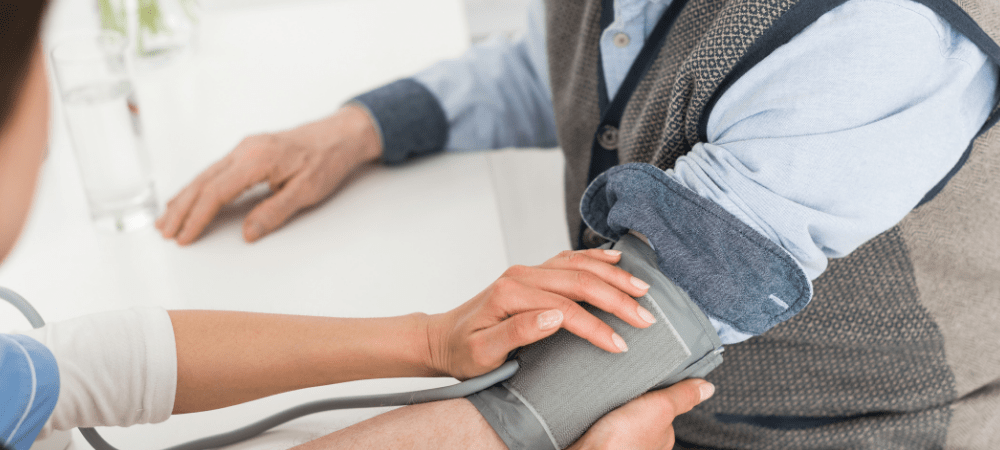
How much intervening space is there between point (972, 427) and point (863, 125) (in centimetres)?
44

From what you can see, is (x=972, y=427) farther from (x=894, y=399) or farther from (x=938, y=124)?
(x=938, y=124)

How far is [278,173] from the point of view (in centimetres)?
85

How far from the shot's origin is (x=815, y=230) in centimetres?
55

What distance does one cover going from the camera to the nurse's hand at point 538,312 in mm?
541

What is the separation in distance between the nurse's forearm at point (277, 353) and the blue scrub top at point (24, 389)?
0.10m

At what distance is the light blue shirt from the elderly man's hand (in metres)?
0.08

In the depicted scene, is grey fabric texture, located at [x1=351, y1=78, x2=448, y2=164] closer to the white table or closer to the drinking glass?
the white table

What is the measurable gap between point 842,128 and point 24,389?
0.65m

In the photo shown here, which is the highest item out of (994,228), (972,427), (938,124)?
(938,124)

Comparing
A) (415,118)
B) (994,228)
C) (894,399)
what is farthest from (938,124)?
(415,118)

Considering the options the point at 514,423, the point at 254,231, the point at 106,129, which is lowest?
the point at 514,423

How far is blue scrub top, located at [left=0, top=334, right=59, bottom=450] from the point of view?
438 millimetres

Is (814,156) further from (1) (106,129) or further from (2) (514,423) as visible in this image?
(1) (106,129)

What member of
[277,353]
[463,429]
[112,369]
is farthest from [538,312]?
[112,369]
